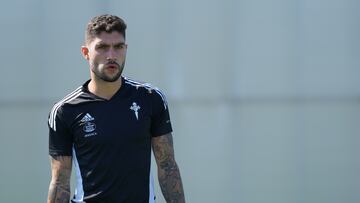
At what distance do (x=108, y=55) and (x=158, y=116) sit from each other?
349mm

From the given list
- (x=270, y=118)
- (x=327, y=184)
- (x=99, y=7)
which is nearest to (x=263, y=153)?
(x=270, y=118)

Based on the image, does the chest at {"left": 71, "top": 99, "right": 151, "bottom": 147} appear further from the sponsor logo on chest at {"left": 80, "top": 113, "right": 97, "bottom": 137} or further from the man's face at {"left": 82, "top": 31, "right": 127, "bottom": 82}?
the man's face at {"left": 82, "top": 31, "right": 127, "bottom": 82}

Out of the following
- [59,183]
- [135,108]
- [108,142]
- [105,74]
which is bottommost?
[59,183]

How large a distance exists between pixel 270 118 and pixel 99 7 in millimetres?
1455

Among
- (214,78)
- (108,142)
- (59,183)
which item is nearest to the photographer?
(108,142)

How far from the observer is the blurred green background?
3877 millimetres

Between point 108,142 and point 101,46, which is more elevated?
point 101,46

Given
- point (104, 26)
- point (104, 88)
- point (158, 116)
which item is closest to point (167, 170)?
point (158, 116)

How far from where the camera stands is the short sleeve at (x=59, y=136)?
227cm

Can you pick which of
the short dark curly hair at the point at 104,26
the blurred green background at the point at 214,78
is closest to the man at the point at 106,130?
the short dark curly hair at the point at 104,26

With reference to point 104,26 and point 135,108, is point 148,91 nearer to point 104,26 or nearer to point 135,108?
point 135,108

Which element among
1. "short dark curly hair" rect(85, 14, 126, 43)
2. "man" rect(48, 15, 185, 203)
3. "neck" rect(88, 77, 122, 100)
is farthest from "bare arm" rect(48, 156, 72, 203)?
"short dark curly hair" rect(85, 14, 126, 43)

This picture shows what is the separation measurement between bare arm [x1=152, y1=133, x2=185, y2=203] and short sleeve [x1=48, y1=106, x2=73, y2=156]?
0.37 m

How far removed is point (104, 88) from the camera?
2305mm
